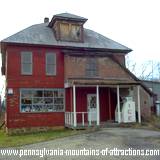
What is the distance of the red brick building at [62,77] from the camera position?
2383cm

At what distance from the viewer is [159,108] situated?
36438mm

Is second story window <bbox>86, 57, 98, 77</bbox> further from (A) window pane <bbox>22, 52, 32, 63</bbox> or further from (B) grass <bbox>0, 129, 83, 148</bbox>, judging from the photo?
(B) grass <bbox>0, 129, 83, 148</bbox>

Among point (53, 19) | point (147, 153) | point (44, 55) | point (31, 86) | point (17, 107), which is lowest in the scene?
point (147, 153)

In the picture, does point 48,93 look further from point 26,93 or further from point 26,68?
point 26,68

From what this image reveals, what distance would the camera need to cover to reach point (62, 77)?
998 inches

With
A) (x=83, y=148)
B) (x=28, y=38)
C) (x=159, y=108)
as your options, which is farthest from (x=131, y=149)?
(x=159, y=108)

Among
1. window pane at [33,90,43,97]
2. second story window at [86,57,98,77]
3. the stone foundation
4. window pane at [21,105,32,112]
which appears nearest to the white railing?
the stone foundation

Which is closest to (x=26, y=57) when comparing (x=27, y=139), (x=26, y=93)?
(x=26, y=93)

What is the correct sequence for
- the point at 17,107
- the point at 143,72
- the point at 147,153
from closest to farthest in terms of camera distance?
the point at 147,153, the point at 17,107, the point at 143,72

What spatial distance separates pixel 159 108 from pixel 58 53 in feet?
52.9

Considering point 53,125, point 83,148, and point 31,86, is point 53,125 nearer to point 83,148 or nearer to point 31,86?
point 31,86

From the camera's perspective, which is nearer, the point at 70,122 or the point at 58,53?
the point at 70,122

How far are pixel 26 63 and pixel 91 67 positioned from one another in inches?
201

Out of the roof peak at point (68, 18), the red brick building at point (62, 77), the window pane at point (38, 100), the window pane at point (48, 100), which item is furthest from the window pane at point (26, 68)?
the roof peak at point (68, 18)
